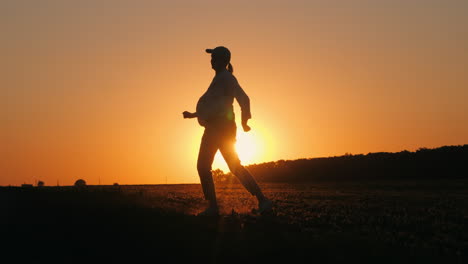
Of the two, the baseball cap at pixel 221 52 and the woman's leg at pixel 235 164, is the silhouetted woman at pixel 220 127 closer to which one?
the woman's leg at pixel 235 164

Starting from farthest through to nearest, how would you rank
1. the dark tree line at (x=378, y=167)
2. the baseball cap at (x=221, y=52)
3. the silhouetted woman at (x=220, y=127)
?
the dark tree line at (x=378, y=167) → the baseball cap at (x=221, y=52) → the silhouetted woman at (x=220, y=127)

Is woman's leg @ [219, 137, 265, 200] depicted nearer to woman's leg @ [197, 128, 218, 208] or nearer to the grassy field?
woman's leg @ [197, 128, 218, 208]

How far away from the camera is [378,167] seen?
3794cm

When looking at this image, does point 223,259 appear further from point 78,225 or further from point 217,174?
point 217,174

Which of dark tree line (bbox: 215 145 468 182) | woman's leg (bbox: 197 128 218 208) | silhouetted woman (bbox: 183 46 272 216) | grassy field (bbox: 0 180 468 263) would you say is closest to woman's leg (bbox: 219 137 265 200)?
silhouetted woman (bbox: 183 46 272 216)

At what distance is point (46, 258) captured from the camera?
507cm

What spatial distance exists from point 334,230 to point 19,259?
4.27 metres

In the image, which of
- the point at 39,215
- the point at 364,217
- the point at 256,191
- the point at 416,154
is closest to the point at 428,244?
the point at 364,217

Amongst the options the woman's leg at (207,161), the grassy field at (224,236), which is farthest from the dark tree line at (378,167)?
the woman's leg at (207,161)

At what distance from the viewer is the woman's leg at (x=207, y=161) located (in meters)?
9.91

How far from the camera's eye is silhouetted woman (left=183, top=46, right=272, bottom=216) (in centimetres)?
984

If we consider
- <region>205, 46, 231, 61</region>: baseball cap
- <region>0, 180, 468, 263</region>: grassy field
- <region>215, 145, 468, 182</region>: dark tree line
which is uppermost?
<region>205, 46, 231, 61</region>: baseball cap

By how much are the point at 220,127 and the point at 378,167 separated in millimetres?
29688

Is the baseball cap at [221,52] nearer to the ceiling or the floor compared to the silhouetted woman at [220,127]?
nearer to the ceiling
